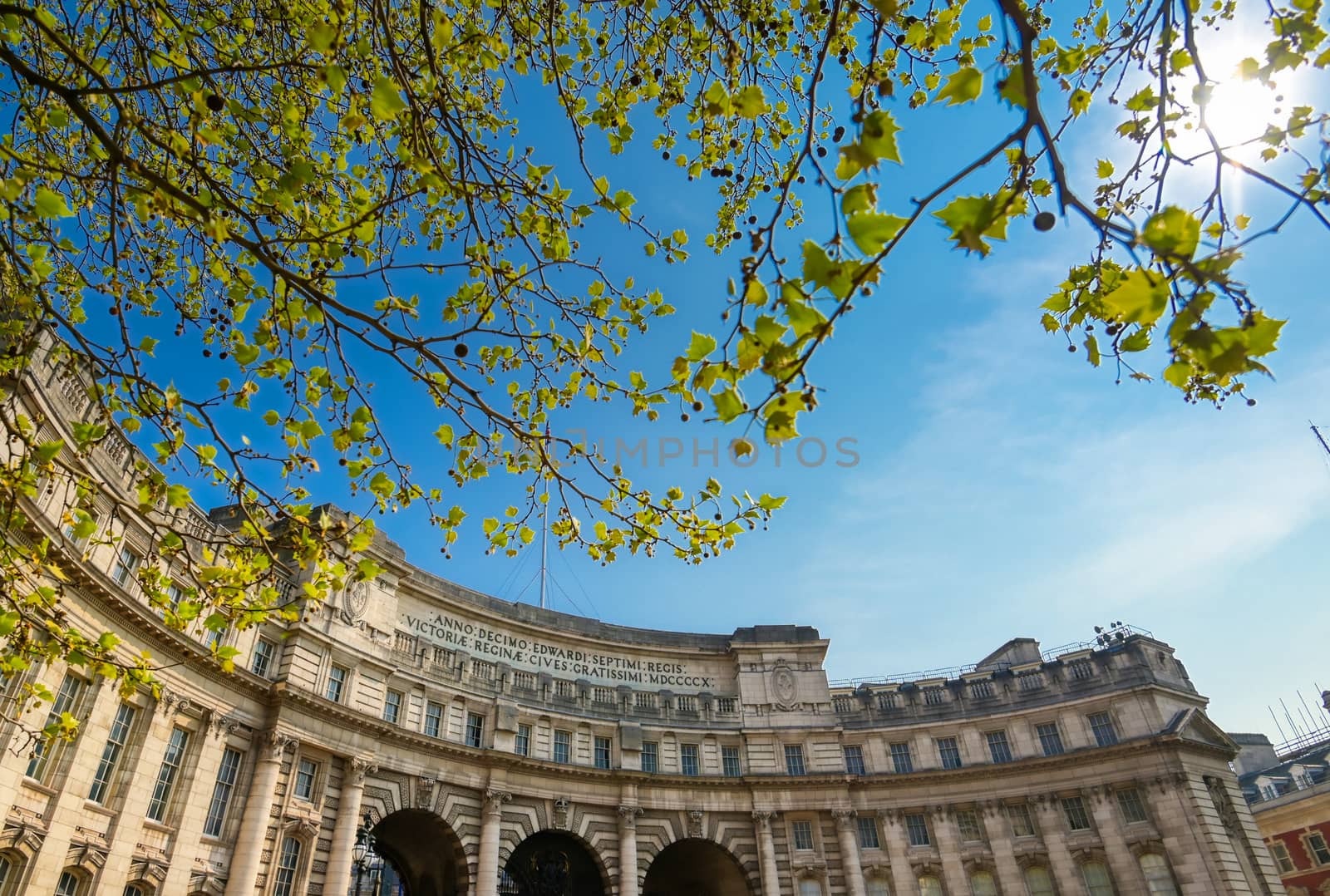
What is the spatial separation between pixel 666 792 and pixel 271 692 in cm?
1704

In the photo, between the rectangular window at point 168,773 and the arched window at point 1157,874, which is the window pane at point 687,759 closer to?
the arched window at point 1157,874

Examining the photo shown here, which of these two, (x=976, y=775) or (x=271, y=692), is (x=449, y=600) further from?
(x=976, y=775)

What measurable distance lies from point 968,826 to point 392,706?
26202mm

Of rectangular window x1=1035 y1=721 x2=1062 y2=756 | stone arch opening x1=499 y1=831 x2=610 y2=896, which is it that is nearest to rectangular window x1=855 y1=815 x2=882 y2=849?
rectangular window x1=1035 y1=721 x2=1062 y2=756

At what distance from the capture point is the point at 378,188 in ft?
37.6

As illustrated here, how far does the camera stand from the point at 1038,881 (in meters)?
33.5

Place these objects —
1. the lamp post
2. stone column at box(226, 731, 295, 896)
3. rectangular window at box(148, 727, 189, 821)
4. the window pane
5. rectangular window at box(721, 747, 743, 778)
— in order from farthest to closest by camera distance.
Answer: rectangular window at box(721, 747, 743, 778) → the window pane → the lamp post → stone column at box(226, 731, 295, 896) → rectangular window at box(148, 727, 189, 821)

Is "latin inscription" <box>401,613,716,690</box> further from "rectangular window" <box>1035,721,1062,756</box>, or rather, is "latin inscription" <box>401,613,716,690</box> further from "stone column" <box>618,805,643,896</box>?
"rectangular window" <box>1035,721,1062,756</box>

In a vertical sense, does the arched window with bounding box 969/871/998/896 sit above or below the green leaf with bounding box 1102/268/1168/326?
above

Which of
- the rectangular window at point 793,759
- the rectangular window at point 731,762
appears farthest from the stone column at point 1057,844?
the rectangular window at point 731,762

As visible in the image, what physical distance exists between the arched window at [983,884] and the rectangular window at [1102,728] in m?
7.93

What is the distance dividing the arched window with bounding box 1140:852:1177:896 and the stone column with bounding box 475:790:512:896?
26.8m

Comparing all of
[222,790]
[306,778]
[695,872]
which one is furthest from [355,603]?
[695,872]

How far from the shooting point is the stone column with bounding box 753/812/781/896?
106 ft
